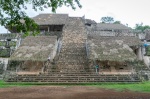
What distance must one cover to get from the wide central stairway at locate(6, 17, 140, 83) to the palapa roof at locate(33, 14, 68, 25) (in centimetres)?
388

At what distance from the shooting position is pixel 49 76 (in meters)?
18.1

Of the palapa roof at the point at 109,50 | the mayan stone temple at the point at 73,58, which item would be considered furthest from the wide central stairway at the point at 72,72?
the palapa roof at the point at 109,50

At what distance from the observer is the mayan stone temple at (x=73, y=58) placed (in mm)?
18250

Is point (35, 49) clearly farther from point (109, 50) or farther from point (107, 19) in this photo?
point (107, 19)

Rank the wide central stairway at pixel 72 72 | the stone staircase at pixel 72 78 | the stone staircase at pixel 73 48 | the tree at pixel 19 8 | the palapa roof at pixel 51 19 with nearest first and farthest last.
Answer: the tree at pixel 19 8
the stone staircase at pixel 72 78
the wide central stairway at pixel 72 72
the stone staircase at pixel 73 48
the palapa roof at pixel 51 19

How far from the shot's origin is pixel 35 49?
20.9 meters

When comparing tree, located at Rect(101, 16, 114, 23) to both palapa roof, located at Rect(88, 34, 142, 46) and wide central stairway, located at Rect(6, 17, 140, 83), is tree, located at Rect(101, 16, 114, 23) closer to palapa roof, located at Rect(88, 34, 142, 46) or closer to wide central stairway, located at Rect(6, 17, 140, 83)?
palapa roof, located at Rect(88, 34, 142, 46)

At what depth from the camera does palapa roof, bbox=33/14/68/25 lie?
89.8 feet

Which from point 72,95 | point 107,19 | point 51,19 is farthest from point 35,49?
point 107,19

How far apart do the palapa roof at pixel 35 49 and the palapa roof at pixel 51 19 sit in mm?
3952

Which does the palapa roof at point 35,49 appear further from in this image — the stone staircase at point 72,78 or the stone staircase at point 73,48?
the stone staircase at point 72,78

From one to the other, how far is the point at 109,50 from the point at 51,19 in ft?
33.8

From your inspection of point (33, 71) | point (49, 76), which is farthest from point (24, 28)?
point (33, 71)

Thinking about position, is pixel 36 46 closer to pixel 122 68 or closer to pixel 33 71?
pixel 33 71
